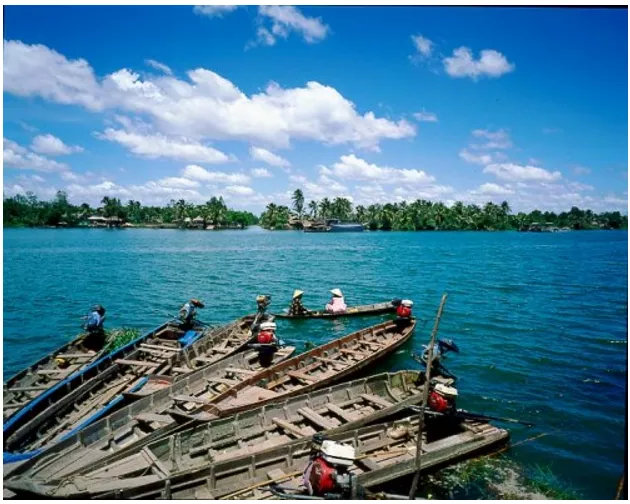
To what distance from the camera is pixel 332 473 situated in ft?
23.9

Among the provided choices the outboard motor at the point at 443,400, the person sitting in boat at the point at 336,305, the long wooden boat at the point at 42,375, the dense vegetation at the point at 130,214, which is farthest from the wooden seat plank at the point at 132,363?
the dense vegetation at the point at 130,214

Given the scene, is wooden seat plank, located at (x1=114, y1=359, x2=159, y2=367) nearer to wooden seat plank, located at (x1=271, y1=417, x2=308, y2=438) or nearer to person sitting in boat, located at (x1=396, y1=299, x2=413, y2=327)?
wooden seat plank, located at (x1=271, y1=417, x2=308, y2=438)

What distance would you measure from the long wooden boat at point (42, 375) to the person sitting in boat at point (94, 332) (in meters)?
0.18

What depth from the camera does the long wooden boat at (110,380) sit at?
32.7 ft

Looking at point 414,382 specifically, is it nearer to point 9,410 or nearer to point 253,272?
point 9,410

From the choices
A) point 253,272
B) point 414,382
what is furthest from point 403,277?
point 414,382

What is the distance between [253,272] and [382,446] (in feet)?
125

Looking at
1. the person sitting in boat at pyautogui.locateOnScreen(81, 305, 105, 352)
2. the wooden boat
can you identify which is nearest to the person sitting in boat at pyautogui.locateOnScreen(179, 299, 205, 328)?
the person sitting in boat at pyautogui.locateOnScreen(81, 305, 105, 352)

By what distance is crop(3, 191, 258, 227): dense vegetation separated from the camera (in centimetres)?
12812

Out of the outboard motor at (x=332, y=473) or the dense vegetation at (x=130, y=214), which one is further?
the dense vegetation at (x=130, y=214)

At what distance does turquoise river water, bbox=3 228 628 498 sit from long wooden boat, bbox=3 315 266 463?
17.7ft

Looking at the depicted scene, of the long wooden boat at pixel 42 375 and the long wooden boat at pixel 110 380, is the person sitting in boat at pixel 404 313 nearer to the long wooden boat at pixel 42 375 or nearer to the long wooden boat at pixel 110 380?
the long wooden boat at pixel 110 380

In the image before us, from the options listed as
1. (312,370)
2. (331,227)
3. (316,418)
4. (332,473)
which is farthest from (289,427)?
(331,227)

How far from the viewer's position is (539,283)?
129ft
